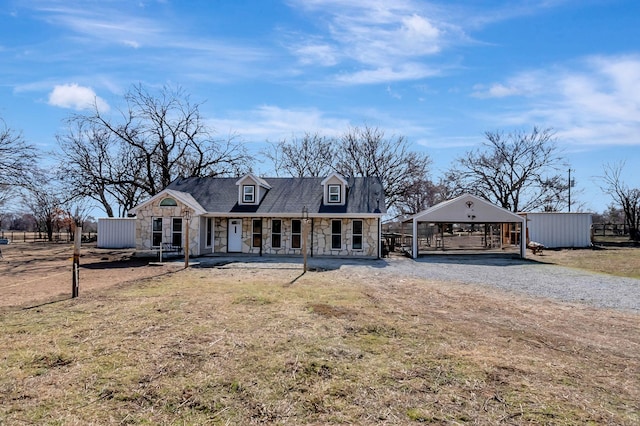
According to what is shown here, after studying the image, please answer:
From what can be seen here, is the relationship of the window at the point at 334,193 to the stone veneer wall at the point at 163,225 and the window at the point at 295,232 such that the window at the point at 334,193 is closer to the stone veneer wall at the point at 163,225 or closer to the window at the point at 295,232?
the window at the point at 295,232

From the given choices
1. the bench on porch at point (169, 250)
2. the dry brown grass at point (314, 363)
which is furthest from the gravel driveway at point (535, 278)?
the bench on porch at point (169, 250)

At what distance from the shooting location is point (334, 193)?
2086 centimetres

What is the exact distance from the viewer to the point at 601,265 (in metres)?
16.6

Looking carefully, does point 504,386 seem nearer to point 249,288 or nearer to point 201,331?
point 201,331

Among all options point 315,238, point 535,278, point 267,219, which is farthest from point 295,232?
point 535,278

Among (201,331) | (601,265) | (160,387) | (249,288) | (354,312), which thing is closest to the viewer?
(160,387)

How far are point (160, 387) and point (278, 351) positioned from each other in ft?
5.16

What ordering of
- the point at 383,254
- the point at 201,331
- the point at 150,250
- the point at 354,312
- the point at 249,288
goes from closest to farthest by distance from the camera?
the point at 201,331 → the point at 354,312 → the point at 249,288 → the point at 150,250 → the point at 383,254

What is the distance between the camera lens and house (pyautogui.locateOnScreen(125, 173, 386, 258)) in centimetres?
1975

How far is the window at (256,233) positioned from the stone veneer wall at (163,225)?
2922 millimetres

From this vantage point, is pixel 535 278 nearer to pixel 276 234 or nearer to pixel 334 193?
pixel 334 193

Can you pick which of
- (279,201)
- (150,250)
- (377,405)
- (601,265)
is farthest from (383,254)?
(377,405)

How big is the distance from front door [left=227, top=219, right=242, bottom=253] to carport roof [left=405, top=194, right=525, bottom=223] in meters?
9.37

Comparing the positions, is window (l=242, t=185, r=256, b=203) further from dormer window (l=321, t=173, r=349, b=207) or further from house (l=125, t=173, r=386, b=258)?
dormer window (l=321, t=173, r=349, b=207)
